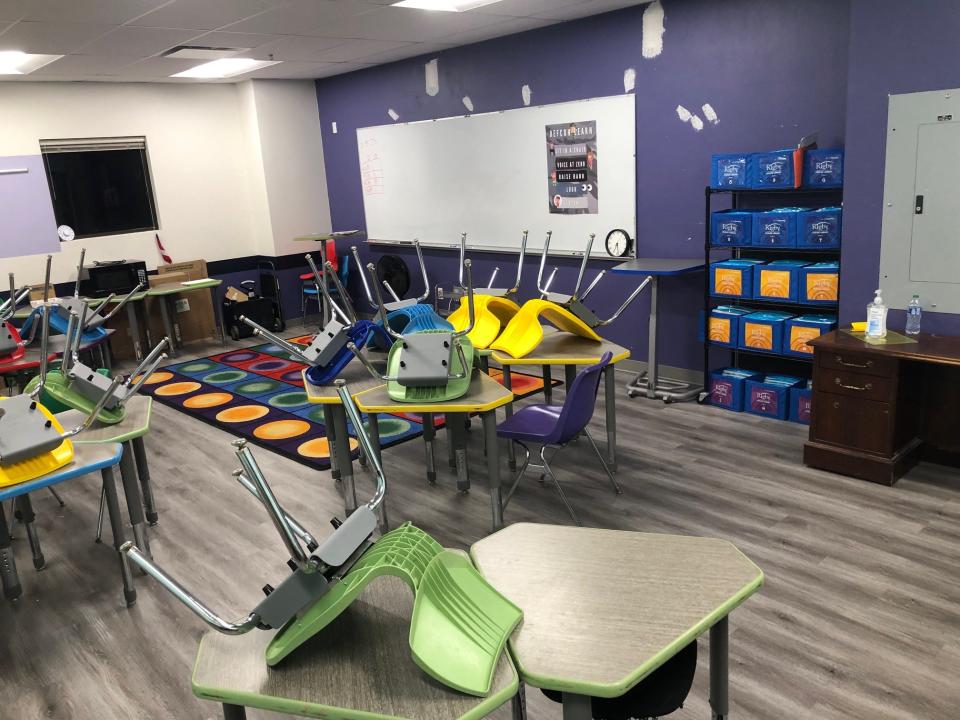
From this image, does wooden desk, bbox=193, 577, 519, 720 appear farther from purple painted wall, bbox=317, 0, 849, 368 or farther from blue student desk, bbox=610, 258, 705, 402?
purple painted wall, bbox=317, 0, 849, 368

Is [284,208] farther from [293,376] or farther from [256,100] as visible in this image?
[293,376]

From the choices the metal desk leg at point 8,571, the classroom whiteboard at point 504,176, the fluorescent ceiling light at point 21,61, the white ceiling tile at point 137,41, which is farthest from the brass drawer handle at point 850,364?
the fluorescent ceiling light at point 21,61

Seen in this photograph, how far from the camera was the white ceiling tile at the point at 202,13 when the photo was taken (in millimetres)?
4574

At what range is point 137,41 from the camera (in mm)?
5609

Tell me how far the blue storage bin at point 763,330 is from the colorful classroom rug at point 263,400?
1505mm

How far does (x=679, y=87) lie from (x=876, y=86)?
1.61 m

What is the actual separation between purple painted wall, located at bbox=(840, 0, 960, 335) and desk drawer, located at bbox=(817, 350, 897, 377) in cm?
51

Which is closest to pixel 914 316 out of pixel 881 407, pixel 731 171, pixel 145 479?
pixel 881 407

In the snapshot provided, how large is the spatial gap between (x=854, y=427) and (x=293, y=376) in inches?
177

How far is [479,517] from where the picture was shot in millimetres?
3904

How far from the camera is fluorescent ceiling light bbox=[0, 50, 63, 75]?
5906 millimetres

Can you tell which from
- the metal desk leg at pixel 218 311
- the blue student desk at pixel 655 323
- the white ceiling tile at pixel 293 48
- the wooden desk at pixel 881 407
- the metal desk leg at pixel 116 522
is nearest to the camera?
the metal desk leg at pixel 116 522

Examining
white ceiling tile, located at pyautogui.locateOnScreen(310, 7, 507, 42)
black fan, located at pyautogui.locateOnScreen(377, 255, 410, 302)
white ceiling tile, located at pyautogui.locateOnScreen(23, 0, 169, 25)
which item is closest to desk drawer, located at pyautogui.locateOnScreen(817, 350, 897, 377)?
white ceiling tile, located at pyautogui.locateOnScreen(310, 7, 507, 42)

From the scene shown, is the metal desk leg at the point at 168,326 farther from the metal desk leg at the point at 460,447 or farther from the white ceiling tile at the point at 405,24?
the metal desk leg at the point at 460,447
